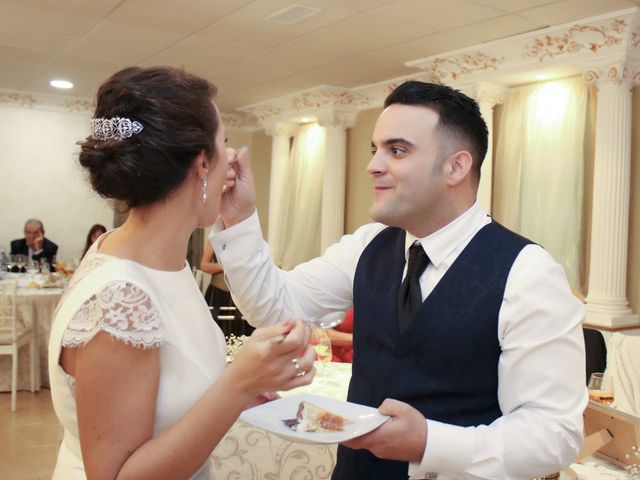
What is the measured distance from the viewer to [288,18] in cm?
518

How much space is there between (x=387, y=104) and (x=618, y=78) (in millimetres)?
4086

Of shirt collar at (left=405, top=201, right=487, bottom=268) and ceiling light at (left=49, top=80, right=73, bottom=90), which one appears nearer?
shirt collar at (left=405, top=201, right=487, bottom=268)

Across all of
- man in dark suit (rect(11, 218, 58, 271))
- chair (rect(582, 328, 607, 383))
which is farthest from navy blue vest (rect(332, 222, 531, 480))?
man in dark suit (rect(11, 218, 58, 271))

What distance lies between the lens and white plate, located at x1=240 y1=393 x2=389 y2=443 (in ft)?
4.09

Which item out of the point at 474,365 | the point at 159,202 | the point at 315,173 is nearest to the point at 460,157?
the point at 474,365

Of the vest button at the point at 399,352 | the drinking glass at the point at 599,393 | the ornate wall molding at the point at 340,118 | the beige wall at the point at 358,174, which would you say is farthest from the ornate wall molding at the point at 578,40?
the vest button at the point at 399,352

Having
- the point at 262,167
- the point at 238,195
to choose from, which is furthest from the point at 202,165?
the point at 262,167

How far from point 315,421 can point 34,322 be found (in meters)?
5.52

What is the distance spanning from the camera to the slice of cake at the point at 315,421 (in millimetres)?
1309

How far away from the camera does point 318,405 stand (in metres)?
1.42

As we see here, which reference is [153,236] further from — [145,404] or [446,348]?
[446,348]

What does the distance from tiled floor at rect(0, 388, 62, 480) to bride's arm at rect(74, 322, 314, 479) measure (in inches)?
105

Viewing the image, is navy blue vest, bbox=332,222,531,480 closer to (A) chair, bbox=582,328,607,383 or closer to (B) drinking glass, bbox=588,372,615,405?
(B) drinking glass, bbox=588,372,615,405

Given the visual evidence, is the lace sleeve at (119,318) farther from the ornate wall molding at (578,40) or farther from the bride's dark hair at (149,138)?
the ornate wall molding at (578,40)
